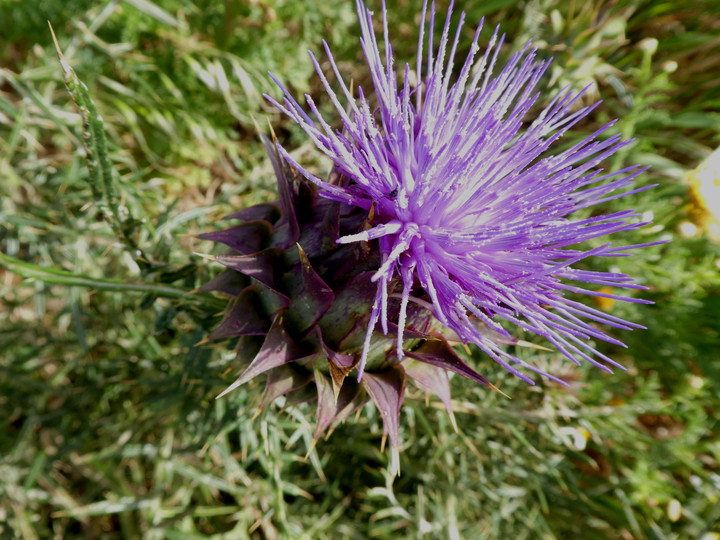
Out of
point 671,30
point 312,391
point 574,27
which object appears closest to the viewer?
point 312,391

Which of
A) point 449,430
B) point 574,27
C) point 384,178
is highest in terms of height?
point 574,27

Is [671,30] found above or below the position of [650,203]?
above

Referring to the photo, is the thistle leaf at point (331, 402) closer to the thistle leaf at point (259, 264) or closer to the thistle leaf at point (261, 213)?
the thistle leaf at point (259, 264)

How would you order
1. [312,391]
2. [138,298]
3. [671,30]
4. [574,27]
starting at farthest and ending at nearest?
[671,30]
[574,27]
[138,298]
[312,391]

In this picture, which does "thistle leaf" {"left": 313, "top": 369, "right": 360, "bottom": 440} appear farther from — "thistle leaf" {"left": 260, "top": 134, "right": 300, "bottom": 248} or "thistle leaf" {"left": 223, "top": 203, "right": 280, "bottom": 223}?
"thistle leaf" {"left": 223, "top": 203, "right": 280, "bottom": 223}

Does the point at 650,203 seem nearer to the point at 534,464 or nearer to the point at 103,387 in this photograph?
the point at 534,464

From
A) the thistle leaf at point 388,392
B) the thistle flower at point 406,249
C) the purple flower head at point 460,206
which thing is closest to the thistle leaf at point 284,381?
the thistle flower at point 406,249

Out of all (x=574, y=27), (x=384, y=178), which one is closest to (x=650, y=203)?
(x=574, y=27)
